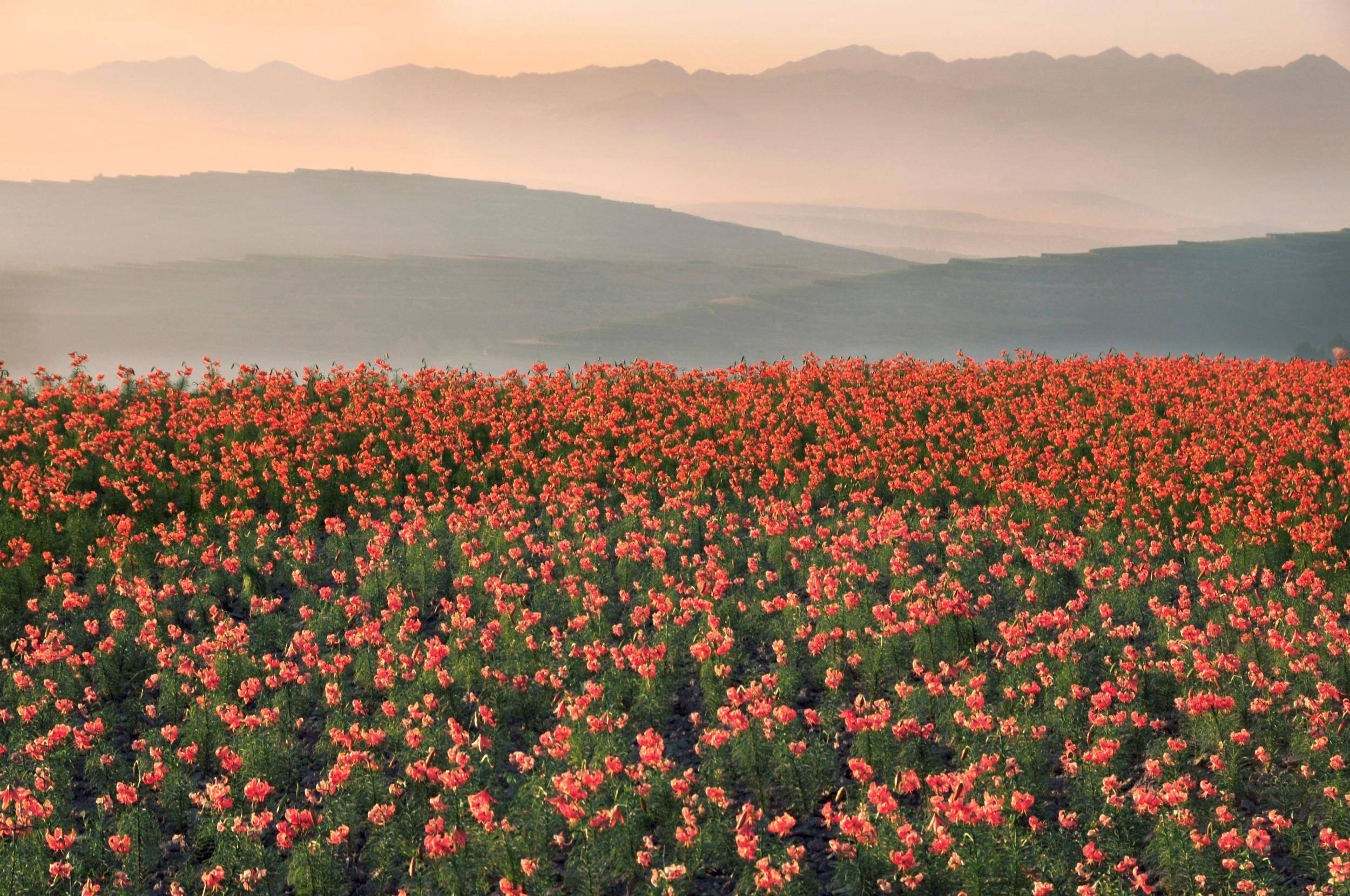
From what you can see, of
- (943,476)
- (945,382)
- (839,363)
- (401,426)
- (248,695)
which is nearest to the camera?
(248,695)

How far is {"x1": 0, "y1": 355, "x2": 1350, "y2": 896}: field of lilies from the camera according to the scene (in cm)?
659

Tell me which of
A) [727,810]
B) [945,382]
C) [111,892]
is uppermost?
[945,382]

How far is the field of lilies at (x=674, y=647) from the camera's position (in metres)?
6.59

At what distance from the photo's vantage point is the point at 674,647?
9258mm

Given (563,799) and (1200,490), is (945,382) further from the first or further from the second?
(563,799)

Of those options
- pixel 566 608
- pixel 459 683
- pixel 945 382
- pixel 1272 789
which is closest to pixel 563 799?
pixel 459 683

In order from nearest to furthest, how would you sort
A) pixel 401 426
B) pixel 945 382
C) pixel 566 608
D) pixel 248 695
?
1. pixel 248 695
2. pixel 566 608
3. pixel 401 426
4. pixel 945 382

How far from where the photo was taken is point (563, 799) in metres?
6.72

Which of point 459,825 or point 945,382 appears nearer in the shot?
point 459,825

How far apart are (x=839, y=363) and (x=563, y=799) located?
13988 mm

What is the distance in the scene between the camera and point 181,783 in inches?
297

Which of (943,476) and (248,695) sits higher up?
(943,476)

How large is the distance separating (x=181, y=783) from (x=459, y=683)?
6.96ft

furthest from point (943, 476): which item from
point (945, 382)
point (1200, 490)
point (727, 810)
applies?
point (727, 810)
